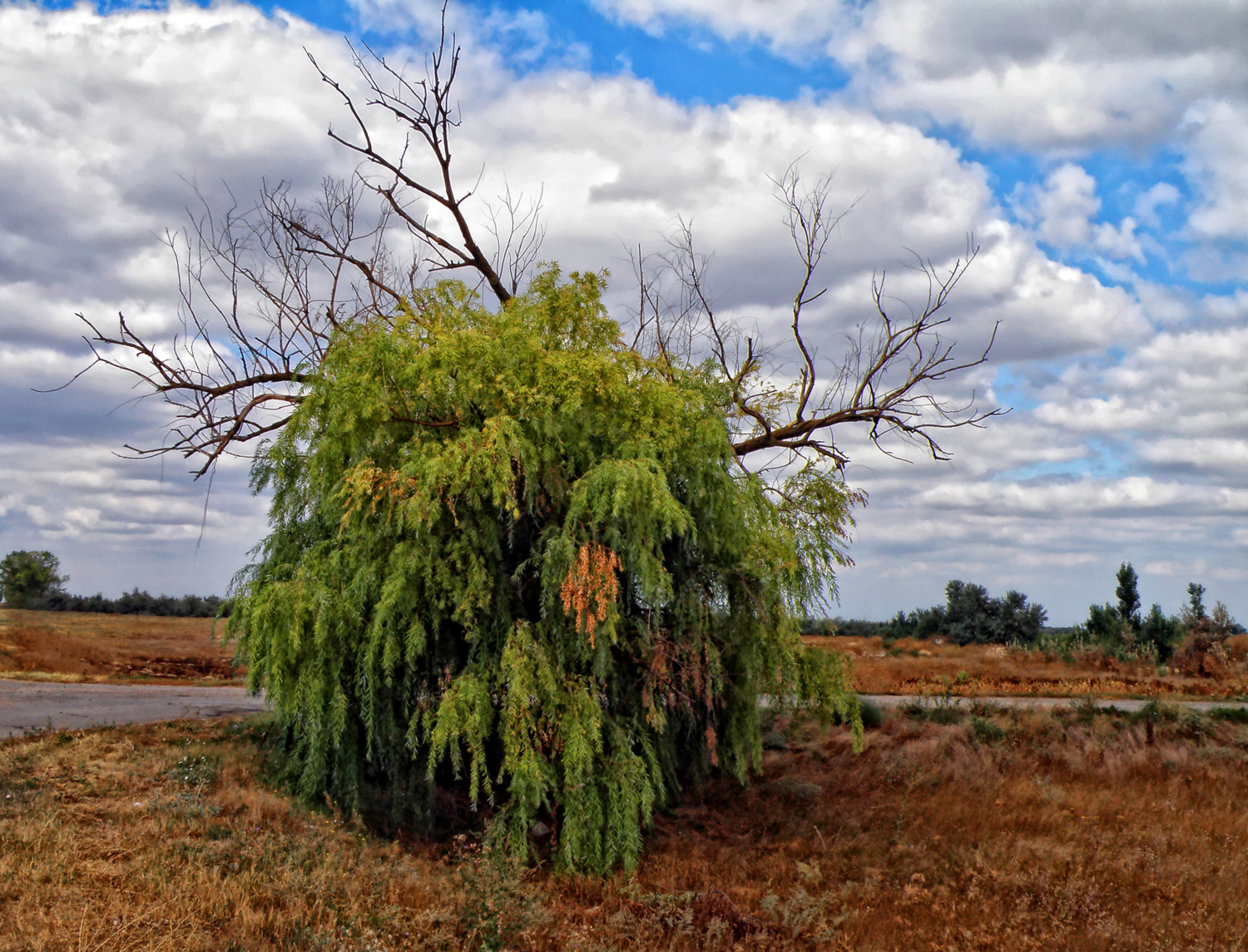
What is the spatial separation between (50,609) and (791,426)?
5098 centimetres

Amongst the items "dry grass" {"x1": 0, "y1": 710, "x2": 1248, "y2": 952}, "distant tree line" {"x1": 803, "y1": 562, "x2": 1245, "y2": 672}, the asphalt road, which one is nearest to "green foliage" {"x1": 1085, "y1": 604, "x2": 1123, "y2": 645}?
"distant tree line" {"x1": 803, "y1": 562, "x2": 1245, "y2": 672}

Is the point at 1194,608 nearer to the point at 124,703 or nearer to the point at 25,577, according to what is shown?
the point at 124,703

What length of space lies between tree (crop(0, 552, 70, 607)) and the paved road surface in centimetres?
3905

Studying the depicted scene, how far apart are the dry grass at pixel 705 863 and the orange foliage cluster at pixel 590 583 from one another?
2.81m

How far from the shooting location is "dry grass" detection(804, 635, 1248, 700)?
Answer: 65.9ft

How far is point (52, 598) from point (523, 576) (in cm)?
5239

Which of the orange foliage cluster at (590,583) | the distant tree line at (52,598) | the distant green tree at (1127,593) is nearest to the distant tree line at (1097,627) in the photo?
the distant green tree at (1127,593)

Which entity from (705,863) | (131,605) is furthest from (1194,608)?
(131,605)

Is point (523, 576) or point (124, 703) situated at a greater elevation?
point (523, 576)

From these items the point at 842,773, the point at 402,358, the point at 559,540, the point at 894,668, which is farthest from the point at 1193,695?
the point at 402,358

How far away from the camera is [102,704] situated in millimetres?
16047

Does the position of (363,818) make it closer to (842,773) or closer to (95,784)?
(95,784)

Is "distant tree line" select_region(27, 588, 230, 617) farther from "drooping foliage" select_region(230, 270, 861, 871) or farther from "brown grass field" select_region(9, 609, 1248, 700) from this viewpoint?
"drooping foliage" select_region(230, 270, 861, 871)

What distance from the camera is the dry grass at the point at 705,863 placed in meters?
7.64
